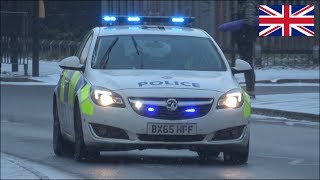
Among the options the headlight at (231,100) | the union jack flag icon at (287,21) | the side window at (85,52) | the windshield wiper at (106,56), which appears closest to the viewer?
the union jack flag icon at (287,21)

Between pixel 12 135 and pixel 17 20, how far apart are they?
1929cm

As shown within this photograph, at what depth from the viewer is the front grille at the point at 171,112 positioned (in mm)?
7852

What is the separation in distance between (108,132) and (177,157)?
7.45 ft

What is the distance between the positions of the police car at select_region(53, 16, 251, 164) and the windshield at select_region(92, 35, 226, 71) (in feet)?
0.03

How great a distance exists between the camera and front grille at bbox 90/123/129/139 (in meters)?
8.08

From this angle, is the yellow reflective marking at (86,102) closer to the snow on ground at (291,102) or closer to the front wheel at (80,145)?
the front wheel at (80,145)

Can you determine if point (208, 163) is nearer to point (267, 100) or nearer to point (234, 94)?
point (234, 94)

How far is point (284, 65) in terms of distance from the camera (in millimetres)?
25797

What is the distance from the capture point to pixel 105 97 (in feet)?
26.6

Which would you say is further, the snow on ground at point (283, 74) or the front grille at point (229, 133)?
the snow on ground at point (283, 74)

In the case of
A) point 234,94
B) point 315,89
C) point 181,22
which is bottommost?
point 315,89

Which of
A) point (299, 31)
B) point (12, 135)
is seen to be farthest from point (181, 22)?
point (299, 31)

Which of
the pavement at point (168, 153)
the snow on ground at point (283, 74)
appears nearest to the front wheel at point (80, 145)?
the pavement at point (168, 153)

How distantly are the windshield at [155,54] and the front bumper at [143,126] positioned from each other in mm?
765
